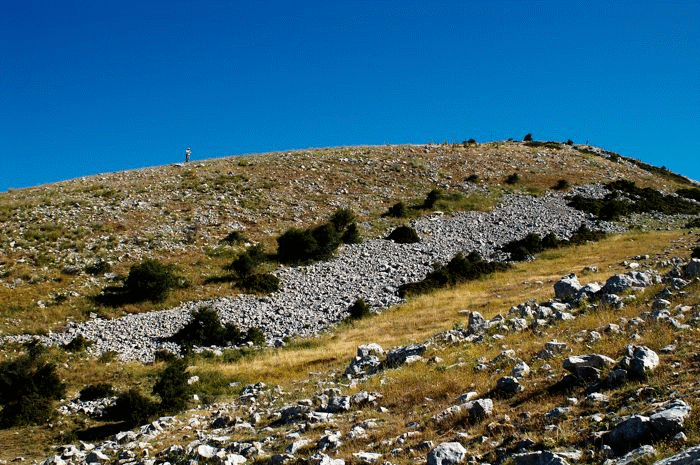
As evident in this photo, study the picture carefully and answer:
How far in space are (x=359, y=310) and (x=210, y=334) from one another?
8.06 meters

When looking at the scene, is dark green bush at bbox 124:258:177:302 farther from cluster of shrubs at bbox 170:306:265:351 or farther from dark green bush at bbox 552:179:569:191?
dark green bush at bbox 552:179:569:191

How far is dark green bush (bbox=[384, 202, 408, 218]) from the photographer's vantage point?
156ft

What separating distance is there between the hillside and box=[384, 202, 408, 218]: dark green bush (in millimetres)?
706

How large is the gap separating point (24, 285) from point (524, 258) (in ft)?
108

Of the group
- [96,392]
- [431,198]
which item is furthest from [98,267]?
[431,198]

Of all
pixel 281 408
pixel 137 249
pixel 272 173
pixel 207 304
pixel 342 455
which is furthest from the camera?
pixel 272 173

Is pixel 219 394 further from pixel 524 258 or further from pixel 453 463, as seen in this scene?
pixel 524 258

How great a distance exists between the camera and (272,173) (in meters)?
57.8

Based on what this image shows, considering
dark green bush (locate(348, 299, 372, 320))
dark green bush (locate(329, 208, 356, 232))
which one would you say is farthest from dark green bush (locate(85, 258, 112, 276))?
dark green bush (locate(329, 208, 356, 232))

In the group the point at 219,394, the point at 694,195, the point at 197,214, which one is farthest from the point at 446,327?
the point at 694,195

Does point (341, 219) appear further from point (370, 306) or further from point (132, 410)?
point (132, 410)

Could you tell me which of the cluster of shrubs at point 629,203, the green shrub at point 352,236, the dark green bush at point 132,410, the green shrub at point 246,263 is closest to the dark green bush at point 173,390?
the dark green bush at point 132,410

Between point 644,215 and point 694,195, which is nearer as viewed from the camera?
point 644,215

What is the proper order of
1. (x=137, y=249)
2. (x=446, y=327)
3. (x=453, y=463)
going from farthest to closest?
(x=137, y=249) < (x=446, y=327) < (x=453, y=463)
